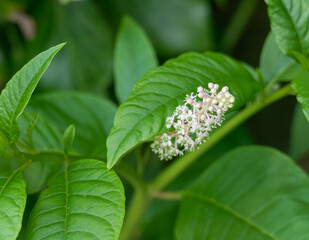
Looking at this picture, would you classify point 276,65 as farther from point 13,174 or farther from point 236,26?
point 236,26

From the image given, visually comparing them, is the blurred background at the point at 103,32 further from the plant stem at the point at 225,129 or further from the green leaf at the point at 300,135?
the plant stem at the point at 225,129

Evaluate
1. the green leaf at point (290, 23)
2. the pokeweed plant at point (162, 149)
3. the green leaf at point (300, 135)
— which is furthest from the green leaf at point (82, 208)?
the green leaf at point (300, 135)

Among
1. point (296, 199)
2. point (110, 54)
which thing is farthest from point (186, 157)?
point (110, 54)

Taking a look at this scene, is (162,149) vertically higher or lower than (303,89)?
lower

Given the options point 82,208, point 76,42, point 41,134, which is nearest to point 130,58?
point 41,134

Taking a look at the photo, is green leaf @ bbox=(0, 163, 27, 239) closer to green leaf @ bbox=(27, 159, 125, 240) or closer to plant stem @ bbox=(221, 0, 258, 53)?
green leaf @ bbox=(27, 159, 125, 240)

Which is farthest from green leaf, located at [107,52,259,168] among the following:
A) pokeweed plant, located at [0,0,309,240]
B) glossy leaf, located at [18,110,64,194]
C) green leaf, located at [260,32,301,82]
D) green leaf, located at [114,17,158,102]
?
green leaf, located at [114,17,158,102]

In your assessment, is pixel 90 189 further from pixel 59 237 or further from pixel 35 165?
pixel 35 165

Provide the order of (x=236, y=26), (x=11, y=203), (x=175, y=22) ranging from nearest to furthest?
1. (x=11, y=203)
2. (x=175, y=22)
3. (x=236, y=26)
